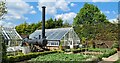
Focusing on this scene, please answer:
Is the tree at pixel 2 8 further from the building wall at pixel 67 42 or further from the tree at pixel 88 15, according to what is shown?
the tree at pixel 88 15

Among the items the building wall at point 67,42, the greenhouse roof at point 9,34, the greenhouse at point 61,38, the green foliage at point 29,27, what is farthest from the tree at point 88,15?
the greenhouse roof at point 9,34

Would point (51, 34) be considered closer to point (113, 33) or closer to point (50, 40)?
point (50, 40)

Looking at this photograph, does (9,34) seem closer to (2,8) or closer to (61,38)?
(61,38)

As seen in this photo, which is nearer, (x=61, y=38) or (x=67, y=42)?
(x=61, y=38)

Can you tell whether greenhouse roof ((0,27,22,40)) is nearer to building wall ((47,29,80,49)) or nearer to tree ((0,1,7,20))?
building wall ((47,29,80,49))

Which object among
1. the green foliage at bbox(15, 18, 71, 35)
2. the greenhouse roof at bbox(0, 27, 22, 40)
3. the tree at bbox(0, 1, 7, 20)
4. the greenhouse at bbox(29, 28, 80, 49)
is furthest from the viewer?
the green foliage at bbox(15, 18, 71, 35)

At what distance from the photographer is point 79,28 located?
3709 cm

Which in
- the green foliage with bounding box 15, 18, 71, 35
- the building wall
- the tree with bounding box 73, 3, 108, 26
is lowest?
the building wall

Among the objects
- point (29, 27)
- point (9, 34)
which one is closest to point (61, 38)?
point (9, 34)

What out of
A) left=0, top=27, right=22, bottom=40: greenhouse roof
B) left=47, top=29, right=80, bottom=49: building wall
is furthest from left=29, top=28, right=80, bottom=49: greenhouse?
left=0, top=27, right=22, bottom=40: greenhouse roof

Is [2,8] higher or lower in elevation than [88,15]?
higher

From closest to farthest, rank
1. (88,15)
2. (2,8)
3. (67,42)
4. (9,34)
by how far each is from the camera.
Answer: (2,8)
(9,34)
(67,42)
(88,15)

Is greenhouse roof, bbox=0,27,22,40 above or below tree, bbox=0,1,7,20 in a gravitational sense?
below

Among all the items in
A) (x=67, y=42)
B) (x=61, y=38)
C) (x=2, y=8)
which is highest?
(x=2, y=8)
